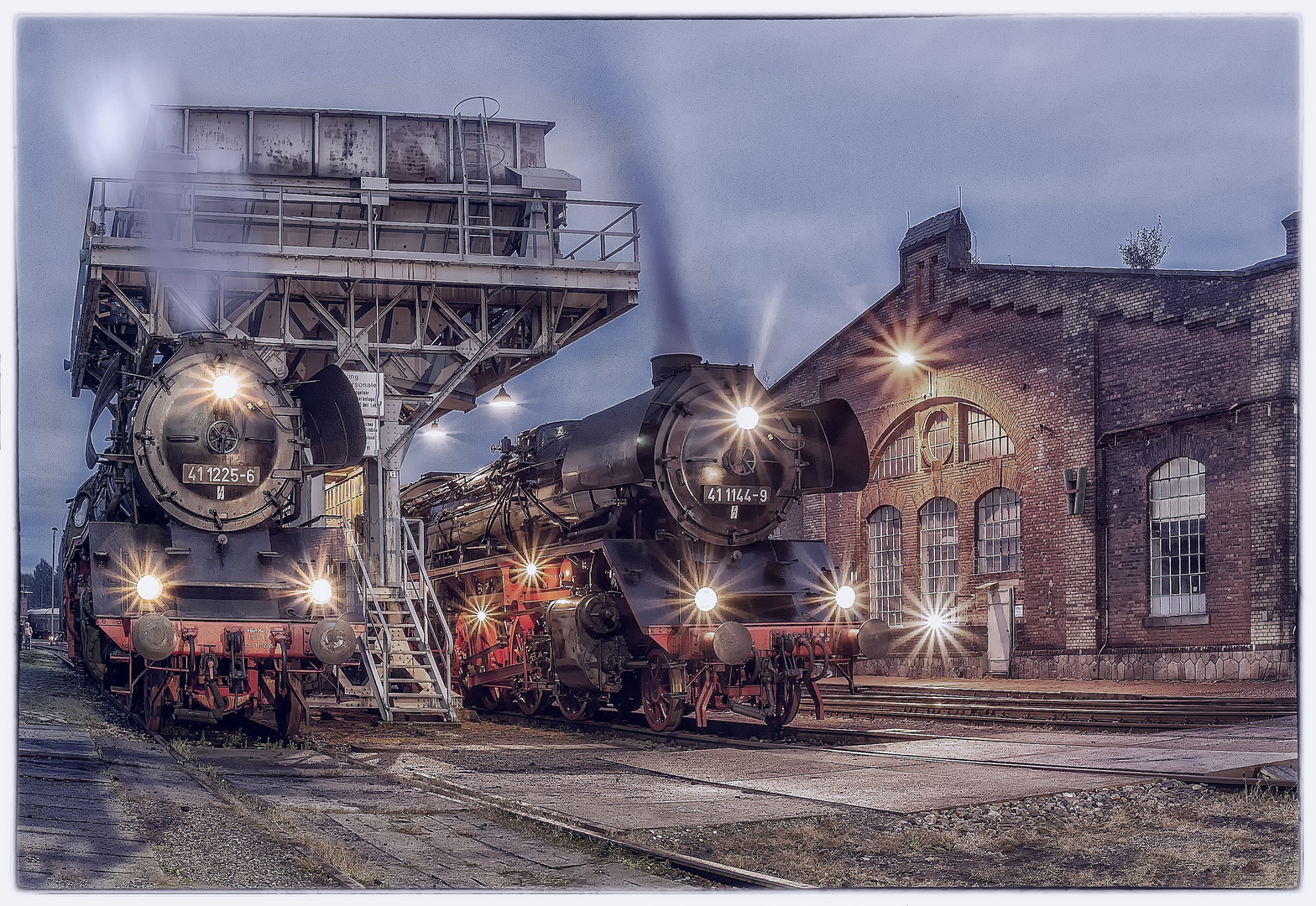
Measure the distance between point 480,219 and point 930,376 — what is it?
1266cm

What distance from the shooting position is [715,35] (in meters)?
7.91

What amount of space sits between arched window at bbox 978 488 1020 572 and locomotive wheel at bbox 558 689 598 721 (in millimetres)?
11126

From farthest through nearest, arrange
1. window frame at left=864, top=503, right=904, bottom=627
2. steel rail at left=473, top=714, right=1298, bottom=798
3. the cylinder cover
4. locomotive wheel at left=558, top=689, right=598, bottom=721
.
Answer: window frame at left=864, top=503, right=904, bottom=627, locomotive wheel at left=558, top=689, right=598, bottom=721, the cylinder cover, steel rail at left=473, top=714, right=1298, bottom=798

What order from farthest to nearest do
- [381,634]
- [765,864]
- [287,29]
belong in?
[381,634], [287,29], [765,864]

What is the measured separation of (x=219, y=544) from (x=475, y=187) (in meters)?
3.87

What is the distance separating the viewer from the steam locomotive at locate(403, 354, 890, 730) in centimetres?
1123

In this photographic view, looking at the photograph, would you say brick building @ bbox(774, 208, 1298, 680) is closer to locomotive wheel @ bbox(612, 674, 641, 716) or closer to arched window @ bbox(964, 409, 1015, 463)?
arched window @ bbox(964, 409, 1015, 463)

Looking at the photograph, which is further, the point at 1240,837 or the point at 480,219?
the point at 480,219

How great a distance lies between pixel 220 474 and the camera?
1103cm

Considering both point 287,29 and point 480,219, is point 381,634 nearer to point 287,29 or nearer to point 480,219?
point 480,219

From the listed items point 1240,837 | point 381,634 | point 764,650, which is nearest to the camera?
point 1240,837

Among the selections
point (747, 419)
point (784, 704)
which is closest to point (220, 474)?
point (747, 419)

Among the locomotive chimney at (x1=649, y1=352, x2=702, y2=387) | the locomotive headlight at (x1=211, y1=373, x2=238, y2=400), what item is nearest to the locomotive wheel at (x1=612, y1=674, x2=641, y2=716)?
the locomotive chimney at (x1=649, y1=352, x2=702, y2=387)
